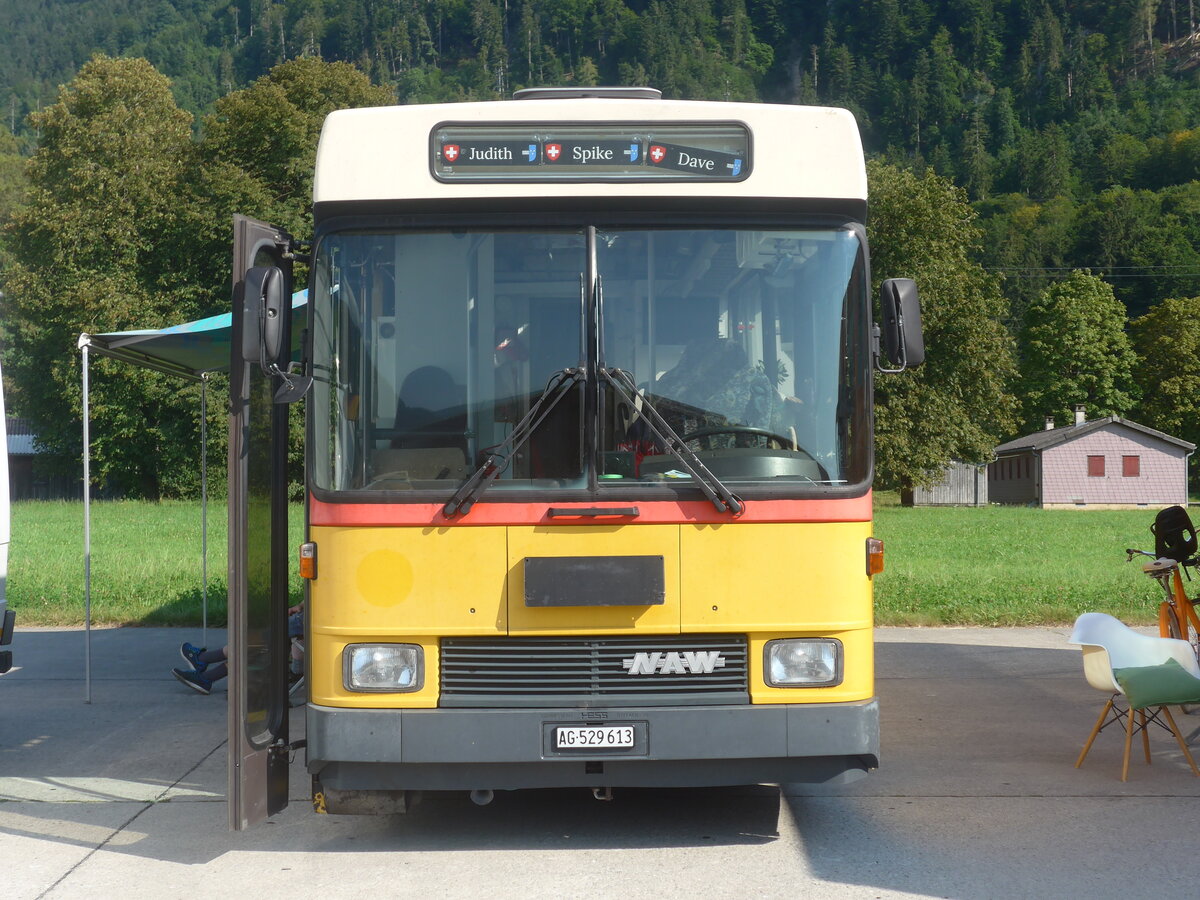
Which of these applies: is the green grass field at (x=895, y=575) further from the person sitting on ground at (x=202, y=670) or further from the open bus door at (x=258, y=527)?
the open bus door at (x=258, y=527)

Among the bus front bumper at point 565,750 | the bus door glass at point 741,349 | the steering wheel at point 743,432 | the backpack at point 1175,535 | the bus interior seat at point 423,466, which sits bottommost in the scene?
the bus front bumper at point 565,750

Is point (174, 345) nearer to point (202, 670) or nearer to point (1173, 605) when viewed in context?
point (202, 670)

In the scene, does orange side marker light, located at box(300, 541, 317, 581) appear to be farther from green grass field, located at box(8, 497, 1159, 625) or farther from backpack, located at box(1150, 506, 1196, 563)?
green grass field, located at box(8, 497, 1159, 625)

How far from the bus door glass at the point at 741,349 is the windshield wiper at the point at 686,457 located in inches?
1.4

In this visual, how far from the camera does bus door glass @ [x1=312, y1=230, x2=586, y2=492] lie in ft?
18.6

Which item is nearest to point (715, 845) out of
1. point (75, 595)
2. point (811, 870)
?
point (811, 870)

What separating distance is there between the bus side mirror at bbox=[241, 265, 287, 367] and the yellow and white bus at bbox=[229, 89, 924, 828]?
0.04ft

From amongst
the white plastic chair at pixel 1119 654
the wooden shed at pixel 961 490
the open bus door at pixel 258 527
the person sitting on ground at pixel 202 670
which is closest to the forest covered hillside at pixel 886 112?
the wooden shed at pixel 961 490

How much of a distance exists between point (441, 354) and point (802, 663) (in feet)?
6.31

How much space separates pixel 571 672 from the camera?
5.61m

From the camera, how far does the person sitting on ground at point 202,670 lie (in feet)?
34.3

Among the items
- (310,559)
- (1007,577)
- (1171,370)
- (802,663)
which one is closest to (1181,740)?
(802,663)

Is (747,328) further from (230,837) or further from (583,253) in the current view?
(230,837)

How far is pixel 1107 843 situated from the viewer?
20.3 ft
